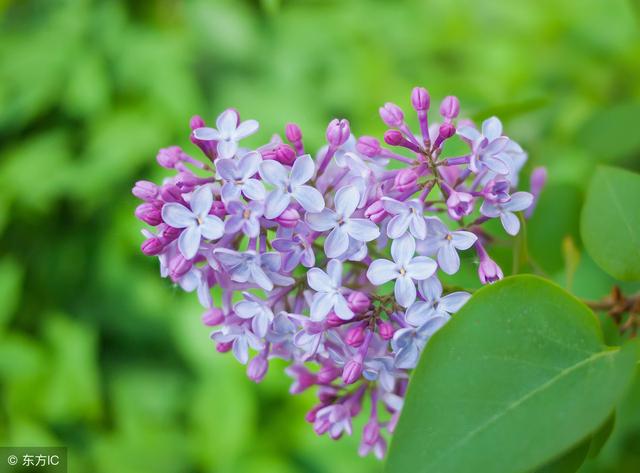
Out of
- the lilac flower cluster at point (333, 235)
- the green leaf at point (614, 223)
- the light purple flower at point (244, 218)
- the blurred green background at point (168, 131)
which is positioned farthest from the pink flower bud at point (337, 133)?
the blurred green background at point (168, 131)

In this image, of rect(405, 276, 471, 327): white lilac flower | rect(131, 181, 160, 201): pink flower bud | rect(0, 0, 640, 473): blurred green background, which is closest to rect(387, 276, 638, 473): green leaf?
rect(405, 276, 471, 327): white lilac flower

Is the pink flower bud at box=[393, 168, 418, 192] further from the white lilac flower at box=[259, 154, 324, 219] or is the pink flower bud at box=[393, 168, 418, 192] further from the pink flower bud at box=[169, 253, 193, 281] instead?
the pink flower bud at box=[169, 253, 193, 281]

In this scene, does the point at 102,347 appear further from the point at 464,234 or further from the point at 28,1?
the point at 464,234

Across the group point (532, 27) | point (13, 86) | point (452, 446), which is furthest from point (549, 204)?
point (13, 86)

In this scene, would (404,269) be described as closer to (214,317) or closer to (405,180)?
(405,180)

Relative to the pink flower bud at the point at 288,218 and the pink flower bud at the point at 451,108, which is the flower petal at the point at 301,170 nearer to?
the pink flower bud at the point at 288,218

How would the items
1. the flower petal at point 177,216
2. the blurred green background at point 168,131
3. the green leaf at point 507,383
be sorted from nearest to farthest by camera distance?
1. the green leaf at point 507,383
2. the flower petal at point 177,216
3. the blurred green background at point 168,131
